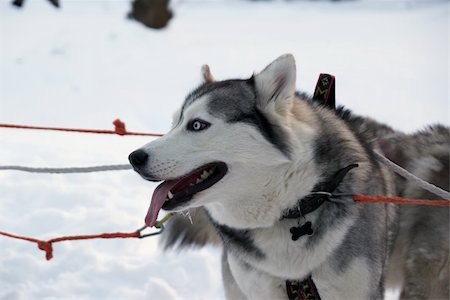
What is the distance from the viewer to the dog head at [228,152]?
6.66 ft

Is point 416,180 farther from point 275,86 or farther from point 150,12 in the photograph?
point 150,12

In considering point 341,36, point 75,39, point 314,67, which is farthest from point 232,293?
point 341,36

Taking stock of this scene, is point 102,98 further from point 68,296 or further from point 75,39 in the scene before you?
point 68,296

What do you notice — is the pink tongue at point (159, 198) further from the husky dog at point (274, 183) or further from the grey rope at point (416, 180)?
the grey rope at point (416, 180)

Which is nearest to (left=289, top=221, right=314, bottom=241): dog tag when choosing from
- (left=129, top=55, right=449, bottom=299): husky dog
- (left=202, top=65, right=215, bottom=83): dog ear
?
(left=129, top=55, right=449, bottom=299): husky dog

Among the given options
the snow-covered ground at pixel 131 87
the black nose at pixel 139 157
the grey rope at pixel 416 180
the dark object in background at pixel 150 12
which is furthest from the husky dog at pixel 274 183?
the dark object in background at pixel 150 12

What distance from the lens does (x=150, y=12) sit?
1312 cm

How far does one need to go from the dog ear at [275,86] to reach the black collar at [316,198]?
32cm

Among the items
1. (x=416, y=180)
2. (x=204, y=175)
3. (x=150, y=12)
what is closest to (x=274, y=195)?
(x=204, y=175)

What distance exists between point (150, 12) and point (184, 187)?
11.6 m

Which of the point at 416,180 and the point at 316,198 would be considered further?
the point at 416,180

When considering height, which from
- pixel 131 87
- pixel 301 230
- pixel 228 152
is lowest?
pixel 131 87

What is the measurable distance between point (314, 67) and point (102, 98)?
3990 millimetres

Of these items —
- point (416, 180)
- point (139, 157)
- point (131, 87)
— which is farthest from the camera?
point (131, 87)
